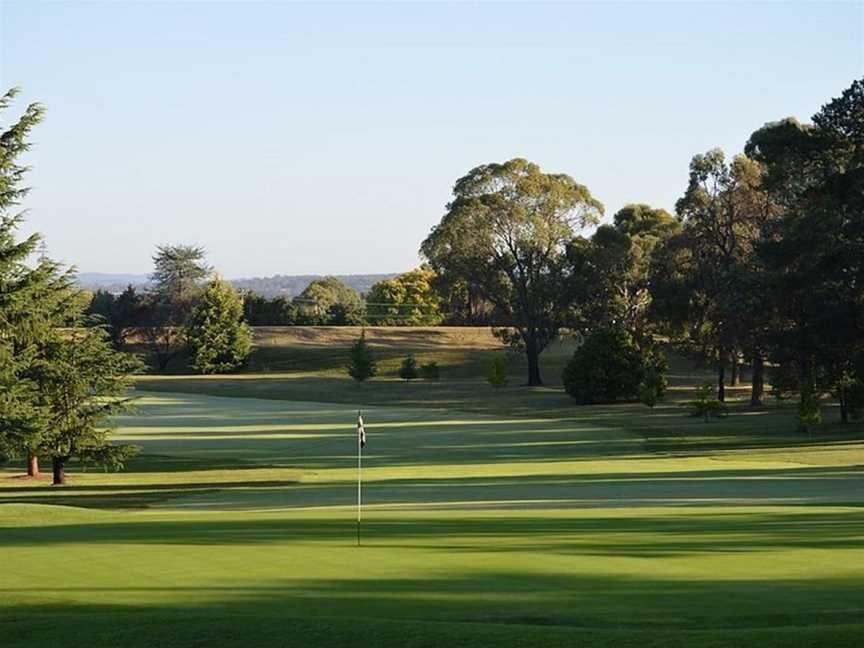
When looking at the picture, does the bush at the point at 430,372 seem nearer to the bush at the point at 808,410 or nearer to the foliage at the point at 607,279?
the foliage at the point at 607,279

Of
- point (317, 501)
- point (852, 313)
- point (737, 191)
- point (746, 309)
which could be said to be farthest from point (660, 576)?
point (737, 191)

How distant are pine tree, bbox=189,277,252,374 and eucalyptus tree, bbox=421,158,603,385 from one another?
89.6 feet

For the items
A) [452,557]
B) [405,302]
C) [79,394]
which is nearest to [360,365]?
[79,394]

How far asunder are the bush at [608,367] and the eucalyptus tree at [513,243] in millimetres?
11676

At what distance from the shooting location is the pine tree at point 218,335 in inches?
4333

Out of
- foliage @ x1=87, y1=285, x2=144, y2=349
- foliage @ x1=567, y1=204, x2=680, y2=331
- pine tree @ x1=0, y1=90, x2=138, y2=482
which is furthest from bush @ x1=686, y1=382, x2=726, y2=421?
foliage @ x1=87, y1=285, x2=144, y2=349

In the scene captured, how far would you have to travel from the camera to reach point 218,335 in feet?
362

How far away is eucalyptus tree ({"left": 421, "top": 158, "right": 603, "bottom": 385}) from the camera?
287ft

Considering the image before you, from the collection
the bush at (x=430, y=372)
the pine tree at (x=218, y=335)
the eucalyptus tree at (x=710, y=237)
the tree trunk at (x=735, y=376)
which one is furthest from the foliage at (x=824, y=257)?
the pine tree at (x=218, y=335)

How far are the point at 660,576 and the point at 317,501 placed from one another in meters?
16.6

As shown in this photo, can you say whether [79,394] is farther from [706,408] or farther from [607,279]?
[607,279]

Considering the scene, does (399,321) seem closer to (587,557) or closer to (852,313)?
(852,313)

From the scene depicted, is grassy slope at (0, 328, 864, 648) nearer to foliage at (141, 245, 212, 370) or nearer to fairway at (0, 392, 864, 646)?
fairway at (0, 392, 864, 646)

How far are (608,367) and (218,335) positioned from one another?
4495cm
